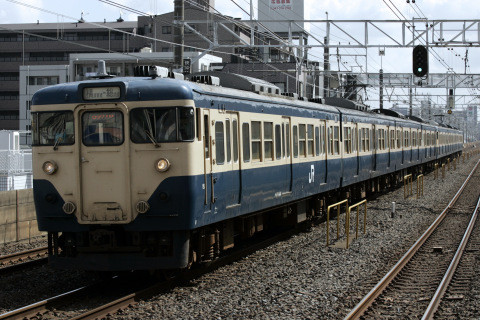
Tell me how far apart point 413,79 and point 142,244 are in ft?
122

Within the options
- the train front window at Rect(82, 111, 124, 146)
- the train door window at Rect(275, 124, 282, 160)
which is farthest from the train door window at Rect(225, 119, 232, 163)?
the train door window at Rect(275, 124, 282, 160)

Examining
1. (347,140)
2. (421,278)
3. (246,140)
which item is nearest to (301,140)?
(246,140)

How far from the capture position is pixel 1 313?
805cm

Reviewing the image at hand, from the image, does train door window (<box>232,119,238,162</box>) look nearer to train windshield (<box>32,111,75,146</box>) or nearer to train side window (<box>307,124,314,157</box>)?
train windshield (<box>32,111,75,146</box>)

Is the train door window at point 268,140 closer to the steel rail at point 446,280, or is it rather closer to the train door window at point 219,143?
the train door window at point 219,143

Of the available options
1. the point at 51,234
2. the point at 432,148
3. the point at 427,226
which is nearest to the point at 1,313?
the point at 51,234

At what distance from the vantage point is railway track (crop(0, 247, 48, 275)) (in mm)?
10593

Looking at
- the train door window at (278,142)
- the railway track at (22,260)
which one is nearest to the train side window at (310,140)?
the train door window at (278,142)

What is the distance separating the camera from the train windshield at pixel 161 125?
896 centimetres

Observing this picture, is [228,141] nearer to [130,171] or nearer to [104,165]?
[130,171]

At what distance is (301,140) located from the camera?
1428cm

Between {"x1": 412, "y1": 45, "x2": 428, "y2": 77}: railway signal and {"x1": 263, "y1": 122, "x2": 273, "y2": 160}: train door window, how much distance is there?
1118 cm

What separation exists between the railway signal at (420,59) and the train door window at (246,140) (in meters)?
12.3

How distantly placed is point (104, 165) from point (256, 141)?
3341 millimetres
